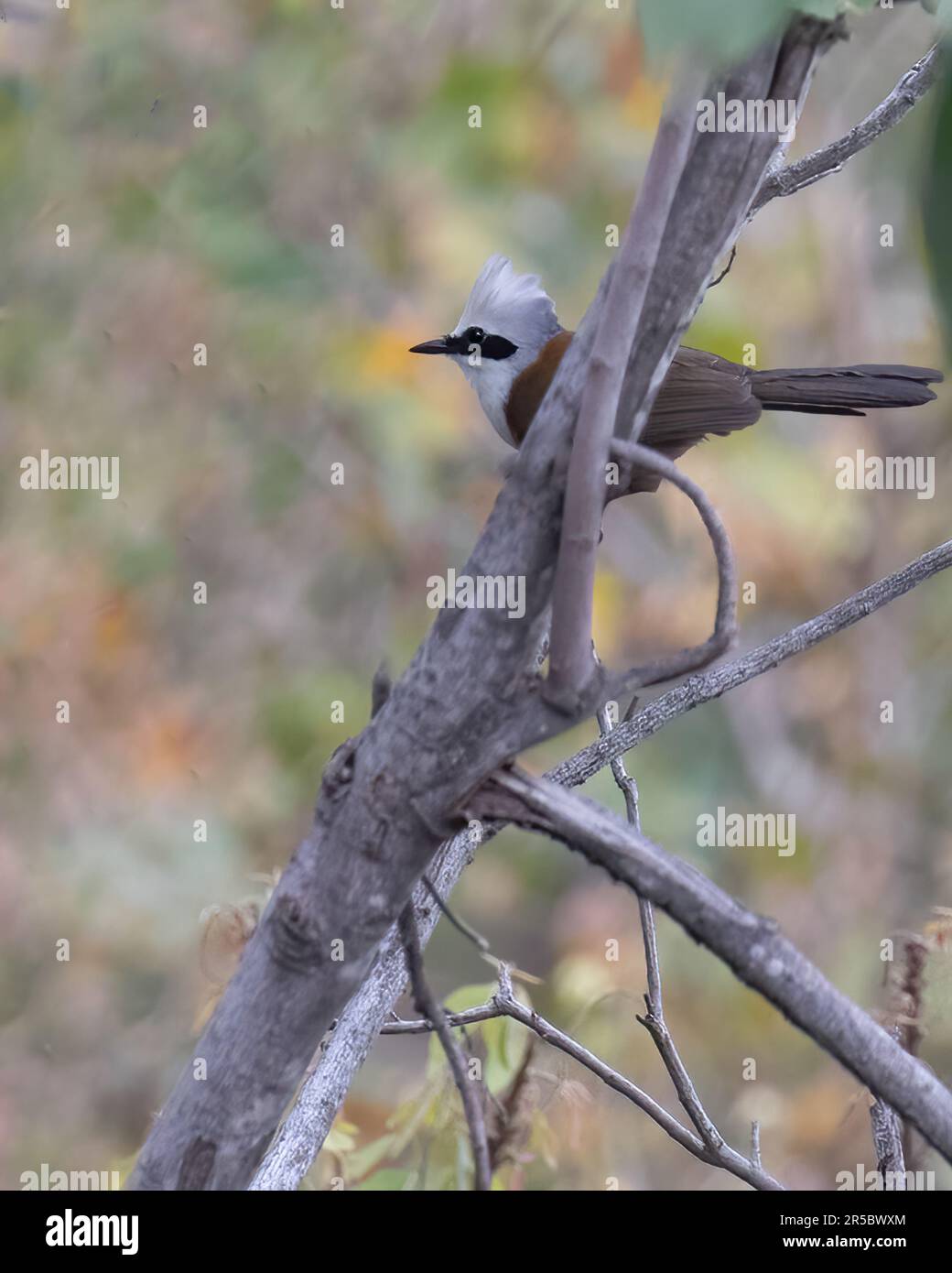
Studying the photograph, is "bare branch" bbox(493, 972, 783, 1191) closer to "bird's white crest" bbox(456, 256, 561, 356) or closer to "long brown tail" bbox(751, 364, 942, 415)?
"long brown tail" bbox(751, 364, 942, 415)

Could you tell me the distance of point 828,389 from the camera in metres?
2.47

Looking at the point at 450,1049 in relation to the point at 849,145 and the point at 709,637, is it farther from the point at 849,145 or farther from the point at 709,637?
the point at 849,145

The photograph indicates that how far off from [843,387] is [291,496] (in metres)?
1.84

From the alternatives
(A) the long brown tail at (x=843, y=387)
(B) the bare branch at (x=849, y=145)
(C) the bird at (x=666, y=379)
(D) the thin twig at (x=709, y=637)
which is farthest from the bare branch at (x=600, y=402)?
(A) the long brown tail at (x=843, y=387)

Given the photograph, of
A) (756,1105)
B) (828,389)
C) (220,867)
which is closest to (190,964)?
(220,867)

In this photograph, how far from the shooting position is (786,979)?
0.76 metres

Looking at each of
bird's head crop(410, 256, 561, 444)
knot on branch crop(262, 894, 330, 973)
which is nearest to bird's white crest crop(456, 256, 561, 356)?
bird's head crop(410, 256, 561, 444)

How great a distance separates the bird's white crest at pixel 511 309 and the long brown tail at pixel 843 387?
57 centimetres

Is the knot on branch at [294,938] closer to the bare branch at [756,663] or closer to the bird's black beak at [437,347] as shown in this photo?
the bare branch at [756,663]

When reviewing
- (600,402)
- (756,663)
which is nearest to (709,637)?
(600,402)

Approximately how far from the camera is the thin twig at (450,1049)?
2.58ft

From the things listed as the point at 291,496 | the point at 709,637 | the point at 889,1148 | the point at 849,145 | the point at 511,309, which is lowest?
the point at 889,1148
